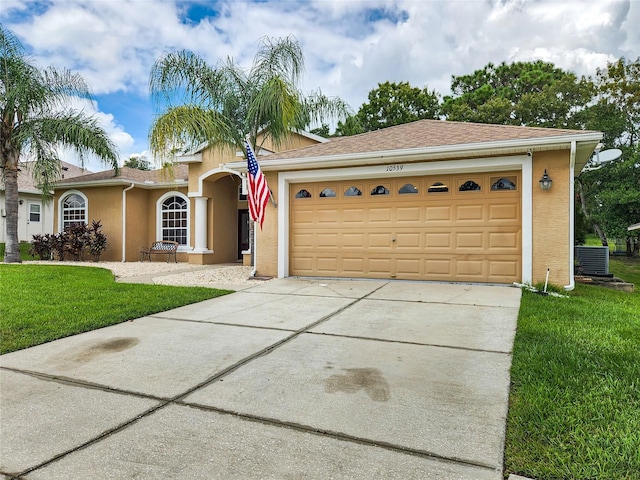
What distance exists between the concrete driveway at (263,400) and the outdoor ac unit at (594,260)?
6.12 m

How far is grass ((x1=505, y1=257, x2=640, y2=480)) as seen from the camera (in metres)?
2.13

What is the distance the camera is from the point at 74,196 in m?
17.4

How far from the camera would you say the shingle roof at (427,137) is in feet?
26.3

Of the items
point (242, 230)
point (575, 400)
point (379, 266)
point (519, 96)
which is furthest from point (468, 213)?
point (519, 96)

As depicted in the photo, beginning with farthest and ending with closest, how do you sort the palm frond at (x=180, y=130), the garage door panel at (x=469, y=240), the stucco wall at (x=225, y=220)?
the stucco wall at (x=225, y=220)
the palm frond at (x=180, y=130)
the garage door panel at (x=469, y=240)

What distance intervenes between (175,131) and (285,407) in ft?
27.6

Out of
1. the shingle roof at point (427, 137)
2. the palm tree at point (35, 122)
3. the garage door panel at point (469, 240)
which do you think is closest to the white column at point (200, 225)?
the palm tree at point (35, 122)

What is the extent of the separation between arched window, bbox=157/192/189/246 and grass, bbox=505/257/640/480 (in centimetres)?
1412

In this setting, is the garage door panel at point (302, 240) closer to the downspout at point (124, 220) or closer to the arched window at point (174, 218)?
the arched window at point (174, 218)

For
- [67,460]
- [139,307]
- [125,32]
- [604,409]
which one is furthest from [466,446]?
[125,32]

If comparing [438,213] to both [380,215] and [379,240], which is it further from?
[379,240]

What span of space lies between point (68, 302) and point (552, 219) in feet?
29.2

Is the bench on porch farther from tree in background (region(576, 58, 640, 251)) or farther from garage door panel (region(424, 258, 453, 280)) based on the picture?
tree in background (region(576, 58, 640, 251))

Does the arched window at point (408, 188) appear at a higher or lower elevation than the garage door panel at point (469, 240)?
higher
